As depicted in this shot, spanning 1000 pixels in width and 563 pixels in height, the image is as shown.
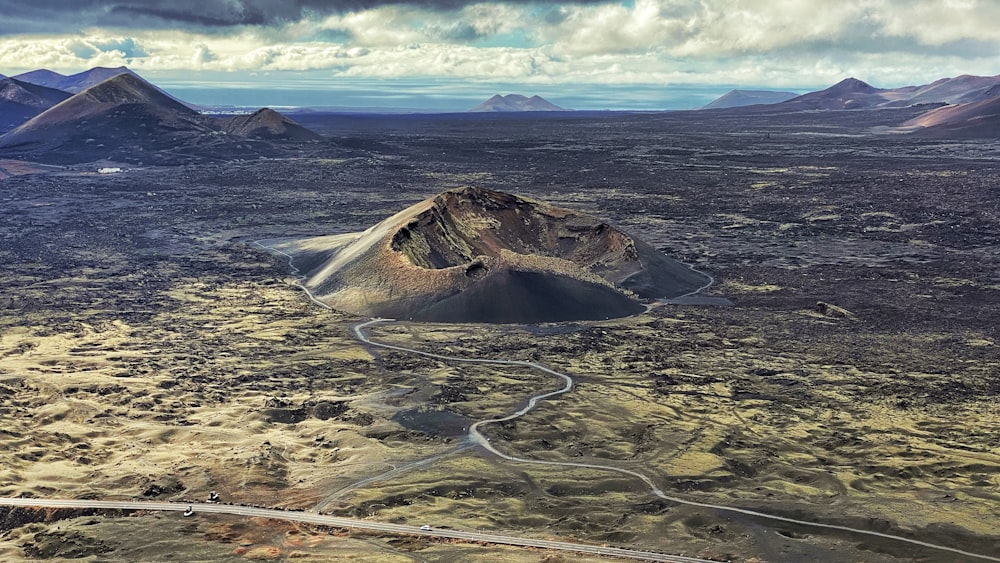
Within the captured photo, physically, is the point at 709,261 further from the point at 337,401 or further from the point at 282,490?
the point at 282,490

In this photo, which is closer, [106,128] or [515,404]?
[515,404]

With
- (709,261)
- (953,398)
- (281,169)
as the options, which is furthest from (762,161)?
(953,398)

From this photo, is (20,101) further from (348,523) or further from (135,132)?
(348,523)

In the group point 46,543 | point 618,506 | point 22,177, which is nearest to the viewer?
point 46,543

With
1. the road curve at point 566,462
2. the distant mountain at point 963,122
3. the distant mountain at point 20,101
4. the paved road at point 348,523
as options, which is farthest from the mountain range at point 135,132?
the distant mountain at point 963,122

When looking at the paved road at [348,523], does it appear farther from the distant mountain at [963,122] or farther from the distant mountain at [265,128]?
the distant mountain at [963,122]

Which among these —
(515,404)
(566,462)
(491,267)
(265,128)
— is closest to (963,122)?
(265,128)

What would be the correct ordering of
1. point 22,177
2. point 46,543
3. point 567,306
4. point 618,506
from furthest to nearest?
point 22,177, point 567,306, point 618,506, point 46,543

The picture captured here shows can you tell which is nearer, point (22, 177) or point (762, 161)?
point (22, 177)

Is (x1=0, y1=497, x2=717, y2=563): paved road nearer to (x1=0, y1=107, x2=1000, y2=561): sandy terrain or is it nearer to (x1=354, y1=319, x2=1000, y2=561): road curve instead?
(x1=0, y1=107, x2=1000, y2=561): sandy terrain
